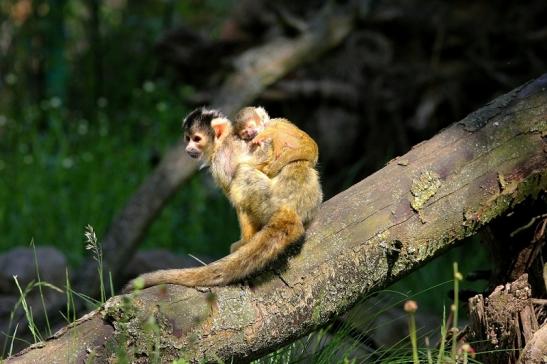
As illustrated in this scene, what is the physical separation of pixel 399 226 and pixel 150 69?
8.52 meters

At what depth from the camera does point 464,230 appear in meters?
3.56

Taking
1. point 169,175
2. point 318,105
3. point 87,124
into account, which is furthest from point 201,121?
point 87,124

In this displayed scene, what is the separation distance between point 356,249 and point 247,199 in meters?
0.54

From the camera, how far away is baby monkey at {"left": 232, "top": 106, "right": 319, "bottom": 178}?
12.4 ft

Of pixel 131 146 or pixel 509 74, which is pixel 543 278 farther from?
pixel 131 146

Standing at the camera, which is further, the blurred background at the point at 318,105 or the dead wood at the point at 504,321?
the blurred background at the point at 318,105

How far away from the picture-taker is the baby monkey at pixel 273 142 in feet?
12.4

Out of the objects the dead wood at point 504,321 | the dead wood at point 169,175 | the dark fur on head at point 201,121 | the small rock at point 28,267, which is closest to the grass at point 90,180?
the small rock at point 28,267

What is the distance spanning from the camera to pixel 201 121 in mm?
4324

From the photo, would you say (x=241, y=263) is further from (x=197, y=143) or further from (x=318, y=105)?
(x=318, y=105)

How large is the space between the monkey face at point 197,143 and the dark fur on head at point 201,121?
0.02 m

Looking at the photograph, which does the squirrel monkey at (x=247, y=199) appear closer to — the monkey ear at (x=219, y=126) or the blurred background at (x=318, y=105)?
the monkey ear at (x=219, y=126)

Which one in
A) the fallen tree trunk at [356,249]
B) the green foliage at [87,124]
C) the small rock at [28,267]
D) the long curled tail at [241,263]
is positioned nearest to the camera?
the fallen tree trunk at [356,249]

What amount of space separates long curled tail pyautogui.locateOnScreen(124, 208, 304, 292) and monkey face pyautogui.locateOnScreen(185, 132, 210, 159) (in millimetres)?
962
